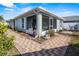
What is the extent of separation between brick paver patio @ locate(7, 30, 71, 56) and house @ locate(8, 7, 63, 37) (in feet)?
0.55

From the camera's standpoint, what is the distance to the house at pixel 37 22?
14.6ft

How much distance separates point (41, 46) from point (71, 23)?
706 millimetres

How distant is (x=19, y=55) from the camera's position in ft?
14.5

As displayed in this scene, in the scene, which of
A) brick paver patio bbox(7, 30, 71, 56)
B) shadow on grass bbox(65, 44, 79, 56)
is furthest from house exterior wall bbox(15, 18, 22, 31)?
shadow on grass bbox(65, 44, 79, 56)

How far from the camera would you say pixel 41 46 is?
445 centimetres

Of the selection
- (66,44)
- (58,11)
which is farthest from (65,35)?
(58,11)

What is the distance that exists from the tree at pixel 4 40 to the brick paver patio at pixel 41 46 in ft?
0.28

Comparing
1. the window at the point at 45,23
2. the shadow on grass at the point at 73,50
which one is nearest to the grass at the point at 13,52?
the window at the point at 45,23

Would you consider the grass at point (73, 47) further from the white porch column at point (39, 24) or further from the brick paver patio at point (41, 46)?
the white porch column at point (39, 24)

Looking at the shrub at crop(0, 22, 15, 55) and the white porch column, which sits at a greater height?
the white porch column

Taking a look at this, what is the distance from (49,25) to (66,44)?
1.60 feet

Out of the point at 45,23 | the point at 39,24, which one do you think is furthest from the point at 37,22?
the point at 45,23

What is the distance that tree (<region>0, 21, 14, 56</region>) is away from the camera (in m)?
4.40

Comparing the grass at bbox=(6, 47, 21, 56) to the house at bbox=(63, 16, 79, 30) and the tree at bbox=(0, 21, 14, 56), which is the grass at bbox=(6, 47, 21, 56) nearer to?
the tree at bbox=(0, 21, 14, 56)
